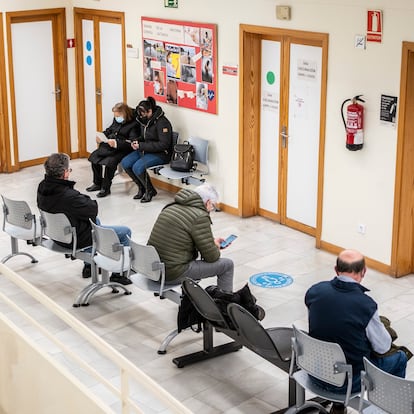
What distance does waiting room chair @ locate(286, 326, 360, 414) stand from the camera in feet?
17.1

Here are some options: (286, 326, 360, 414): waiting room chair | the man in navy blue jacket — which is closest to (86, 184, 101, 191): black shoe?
(286, 326, 360, 414): waiting room chair

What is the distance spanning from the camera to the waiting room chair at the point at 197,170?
10.4m

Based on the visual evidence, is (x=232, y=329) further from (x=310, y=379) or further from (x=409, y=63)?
(x=409, y=63)

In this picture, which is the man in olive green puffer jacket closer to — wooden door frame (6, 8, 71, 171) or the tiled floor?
the tiled floor

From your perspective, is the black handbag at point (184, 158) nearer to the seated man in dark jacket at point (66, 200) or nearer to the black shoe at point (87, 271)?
the black shoe at point (87, 271)

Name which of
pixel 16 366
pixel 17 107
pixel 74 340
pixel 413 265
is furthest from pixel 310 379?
pixel 17 107

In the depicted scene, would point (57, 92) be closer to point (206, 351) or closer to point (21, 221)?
point (21, 221)

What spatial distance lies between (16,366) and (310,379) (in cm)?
185

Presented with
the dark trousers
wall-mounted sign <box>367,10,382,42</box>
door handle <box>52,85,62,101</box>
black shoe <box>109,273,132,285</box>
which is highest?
wall-mounted sign <box>367,10,382,42</box>

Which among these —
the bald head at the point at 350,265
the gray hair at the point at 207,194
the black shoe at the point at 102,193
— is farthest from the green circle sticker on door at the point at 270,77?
the bald head at the point at 350,265

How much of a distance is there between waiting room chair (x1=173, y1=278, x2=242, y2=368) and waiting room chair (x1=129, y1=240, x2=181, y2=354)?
0.94 feet

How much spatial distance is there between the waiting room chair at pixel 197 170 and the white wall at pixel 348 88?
408 mm

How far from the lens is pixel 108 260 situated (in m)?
7.52

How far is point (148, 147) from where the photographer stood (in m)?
10.9
